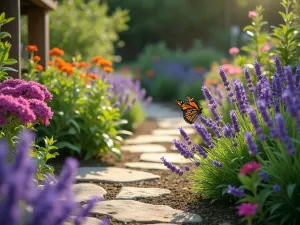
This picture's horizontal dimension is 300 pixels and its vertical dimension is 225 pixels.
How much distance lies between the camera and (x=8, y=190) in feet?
4.39

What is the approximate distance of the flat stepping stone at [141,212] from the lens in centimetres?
318

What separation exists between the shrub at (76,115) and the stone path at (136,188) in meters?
0.43

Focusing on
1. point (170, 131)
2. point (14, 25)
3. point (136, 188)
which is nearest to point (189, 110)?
point (136, 188)

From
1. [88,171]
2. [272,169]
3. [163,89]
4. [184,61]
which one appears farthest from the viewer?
[184,61]

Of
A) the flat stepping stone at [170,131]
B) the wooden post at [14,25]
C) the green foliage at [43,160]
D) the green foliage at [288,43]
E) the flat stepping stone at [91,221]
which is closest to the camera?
the flat stepping stone at [91,221]

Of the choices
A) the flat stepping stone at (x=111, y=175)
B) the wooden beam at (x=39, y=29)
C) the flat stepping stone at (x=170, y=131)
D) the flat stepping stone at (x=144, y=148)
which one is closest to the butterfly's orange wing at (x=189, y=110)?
the flat stepping stone at (x=111, y=175)

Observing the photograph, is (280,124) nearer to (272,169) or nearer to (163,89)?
(272,169)

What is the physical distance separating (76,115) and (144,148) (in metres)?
1.34

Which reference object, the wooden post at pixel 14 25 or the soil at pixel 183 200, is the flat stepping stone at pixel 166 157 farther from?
the wooden post at pixel 14 25

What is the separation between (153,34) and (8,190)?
1197 inches

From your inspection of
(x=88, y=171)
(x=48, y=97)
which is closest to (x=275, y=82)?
(x=48, y=97)

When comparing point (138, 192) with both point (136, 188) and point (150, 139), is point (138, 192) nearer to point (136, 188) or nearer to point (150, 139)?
point (136, 188)

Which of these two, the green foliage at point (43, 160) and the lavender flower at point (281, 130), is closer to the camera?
the lavender flower at point (281, 130)

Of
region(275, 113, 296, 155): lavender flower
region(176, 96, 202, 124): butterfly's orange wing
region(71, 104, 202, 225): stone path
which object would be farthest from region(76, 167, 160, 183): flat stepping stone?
region(275, 113, 296, 155): lavender flower
